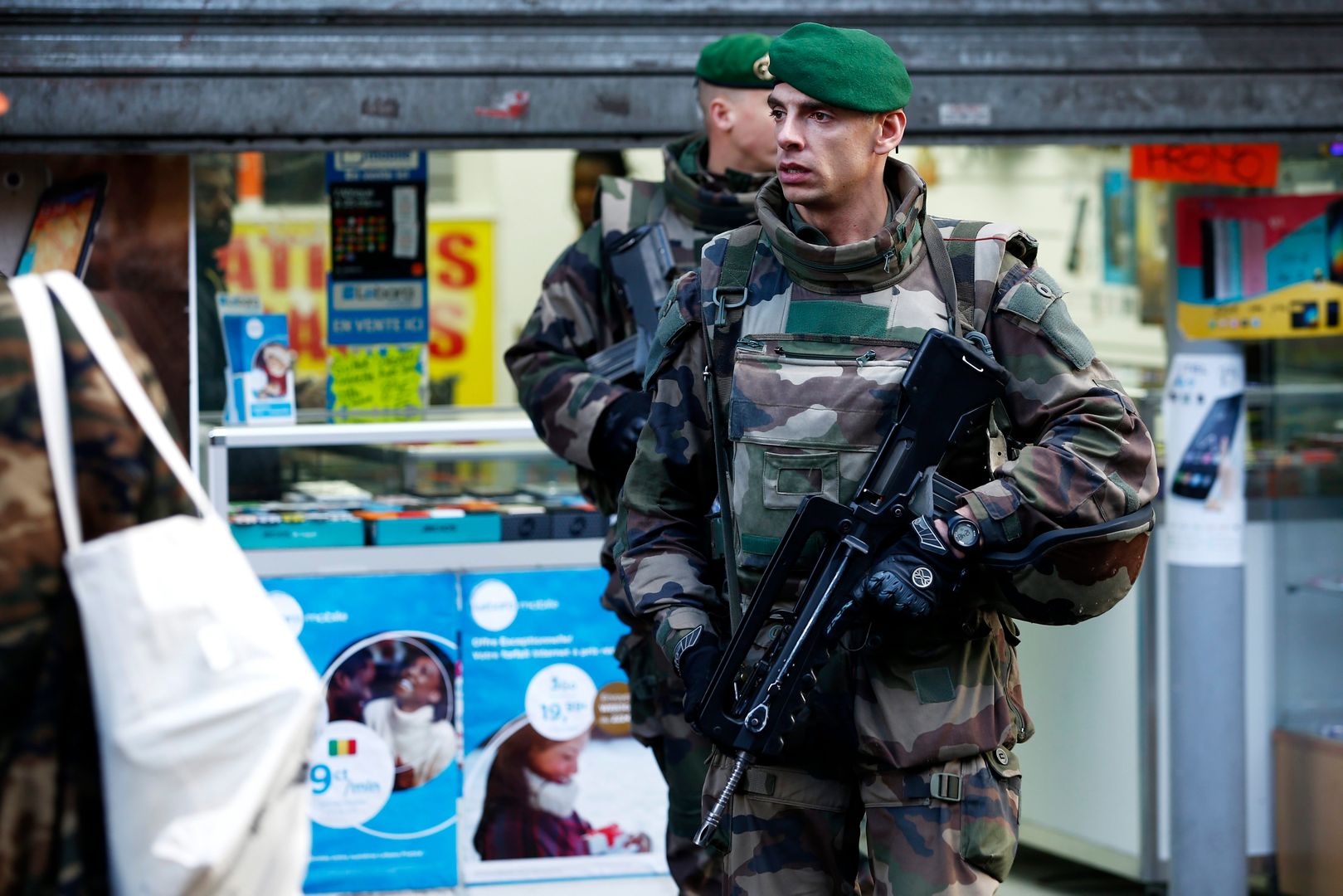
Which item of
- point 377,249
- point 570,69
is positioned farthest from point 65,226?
point 570,69

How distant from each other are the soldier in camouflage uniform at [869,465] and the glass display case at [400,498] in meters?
1.94

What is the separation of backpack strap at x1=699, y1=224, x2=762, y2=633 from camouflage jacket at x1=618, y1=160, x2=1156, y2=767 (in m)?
0.01

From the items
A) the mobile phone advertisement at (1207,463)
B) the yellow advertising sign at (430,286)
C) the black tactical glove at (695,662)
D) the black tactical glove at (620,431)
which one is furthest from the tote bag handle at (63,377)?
the mobile phone advertisement at (1207,463)

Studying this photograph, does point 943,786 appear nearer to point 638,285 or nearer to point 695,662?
point 695,662

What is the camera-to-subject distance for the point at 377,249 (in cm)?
471

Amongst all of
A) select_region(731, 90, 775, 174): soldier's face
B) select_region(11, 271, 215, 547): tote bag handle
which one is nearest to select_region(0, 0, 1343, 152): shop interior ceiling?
select_region(731, 90, 775, 174): soldier's face

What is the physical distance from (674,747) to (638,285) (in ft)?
3.08

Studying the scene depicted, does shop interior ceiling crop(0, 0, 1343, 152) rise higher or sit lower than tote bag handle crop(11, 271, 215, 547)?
higher

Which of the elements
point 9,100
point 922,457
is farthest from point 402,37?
point 922,457

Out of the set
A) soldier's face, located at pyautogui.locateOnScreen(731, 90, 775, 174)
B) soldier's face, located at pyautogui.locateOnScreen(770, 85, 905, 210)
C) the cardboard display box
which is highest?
soldier's face, located at pyautogui.locateOnScreen(731, 90, 775, 174)

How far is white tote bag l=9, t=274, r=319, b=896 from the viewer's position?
1484 mm

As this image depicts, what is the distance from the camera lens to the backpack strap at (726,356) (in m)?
2.58

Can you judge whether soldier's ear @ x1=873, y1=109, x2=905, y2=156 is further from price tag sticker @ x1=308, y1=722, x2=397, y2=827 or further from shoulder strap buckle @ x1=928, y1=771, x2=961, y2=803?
price tag sticker @ x1=308, y1=722, x2=397, y2=827

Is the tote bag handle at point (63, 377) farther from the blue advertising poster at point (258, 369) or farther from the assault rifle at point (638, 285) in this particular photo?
the blue advertising poster at point (258, 369)
